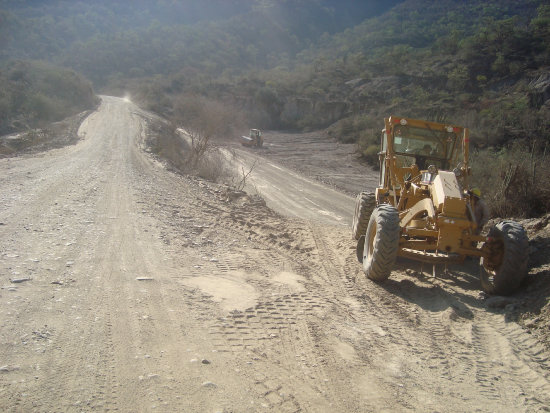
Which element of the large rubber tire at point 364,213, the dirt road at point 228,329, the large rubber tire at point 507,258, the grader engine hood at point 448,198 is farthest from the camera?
the large rubber tire at point 364,213

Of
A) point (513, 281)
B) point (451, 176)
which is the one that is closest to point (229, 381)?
point (513, 281)

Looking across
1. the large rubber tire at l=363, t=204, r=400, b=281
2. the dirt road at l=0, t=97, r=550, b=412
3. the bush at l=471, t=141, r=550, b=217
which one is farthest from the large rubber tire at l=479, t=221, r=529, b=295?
the bush at l=471, t=141, r=550, b=217

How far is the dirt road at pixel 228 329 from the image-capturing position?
3346 mm

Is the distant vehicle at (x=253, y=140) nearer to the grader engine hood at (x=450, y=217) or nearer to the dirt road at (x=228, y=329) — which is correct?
the dirt road at (x=228, y=329)

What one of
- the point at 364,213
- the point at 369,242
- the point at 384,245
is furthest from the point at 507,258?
the point at 364,213

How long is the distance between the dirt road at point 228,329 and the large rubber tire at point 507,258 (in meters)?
Result: 0.41

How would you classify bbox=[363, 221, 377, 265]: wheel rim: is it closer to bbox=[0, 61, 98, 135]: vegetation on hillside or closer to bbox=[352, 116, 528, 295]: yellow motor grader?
bbox=[352, 116, 528, 295]: yellow motor grader

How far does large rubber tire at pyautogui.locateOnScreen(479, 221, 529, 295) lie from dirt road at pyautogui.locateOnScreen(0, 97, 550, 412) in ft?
1.35

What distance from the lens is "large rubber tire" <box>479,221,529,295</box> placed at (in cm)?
570

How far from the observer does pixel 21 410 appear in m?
2.91

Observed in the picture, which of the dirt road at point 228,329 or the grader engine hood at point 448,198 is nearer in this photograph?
the dirt road at point 228,329

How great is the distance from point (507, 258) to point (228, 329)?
151 inches

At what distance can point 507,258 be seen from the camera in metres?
5.73

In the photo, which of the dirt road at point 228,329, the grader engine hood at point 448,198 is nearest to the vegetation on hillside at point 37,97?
the dirt road at point 228,329
